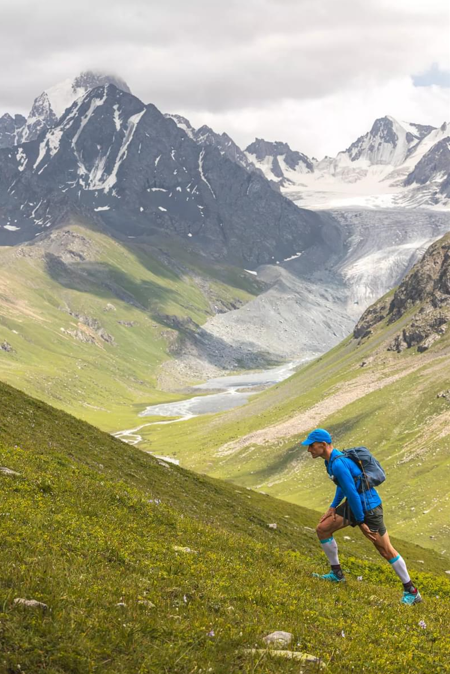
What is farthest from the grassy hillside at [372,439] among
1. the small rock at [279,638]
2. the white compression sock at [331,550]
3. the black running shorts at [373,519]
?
the small rock at [279,638]

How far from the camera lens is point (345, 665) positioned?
36.1ft

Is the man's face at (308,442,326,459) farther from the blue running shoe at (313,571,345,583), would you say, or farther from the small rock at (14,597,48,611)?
the small rock at (14,597,48,611)

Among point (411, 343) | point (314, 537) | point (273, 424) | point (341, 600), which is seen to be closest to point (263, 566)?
point (341, 600)

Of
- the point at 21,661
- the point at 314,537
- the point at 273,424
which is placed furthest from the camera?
the point at 273,424

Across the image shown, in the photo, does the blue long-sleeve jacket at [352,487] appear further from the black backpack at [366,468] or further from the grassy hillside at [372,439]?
the grassy hillside at [372,439]

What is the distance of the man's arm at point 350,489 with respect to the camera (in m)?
16.3

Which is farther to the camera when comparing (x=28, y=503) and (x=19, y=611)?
(x=28, y=503)

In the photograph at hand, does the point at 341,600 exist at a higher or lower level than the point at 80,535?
lower

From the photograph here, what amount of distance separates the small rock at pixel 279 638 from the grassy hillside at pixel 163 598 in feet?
0.60

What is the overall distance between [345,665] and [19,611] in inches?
248

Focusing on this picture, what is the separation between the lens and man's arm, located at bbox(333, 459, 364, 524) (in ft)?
53.4

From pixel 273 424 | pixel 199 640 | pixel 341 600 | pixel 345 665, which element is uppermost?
pixel 199 640

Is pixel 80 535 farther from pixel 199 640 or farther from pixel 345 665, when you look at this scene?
pixel 345 665

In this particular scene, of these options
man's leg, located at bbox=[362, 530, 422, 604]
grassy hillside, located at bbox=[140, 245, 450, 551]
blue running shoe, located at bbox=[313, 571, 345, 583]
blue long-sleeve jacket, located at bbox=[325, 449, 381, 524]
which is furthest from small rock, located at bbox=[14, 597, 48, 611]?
grassy hillside, located at bbox=[140, 245, 450, 551]
